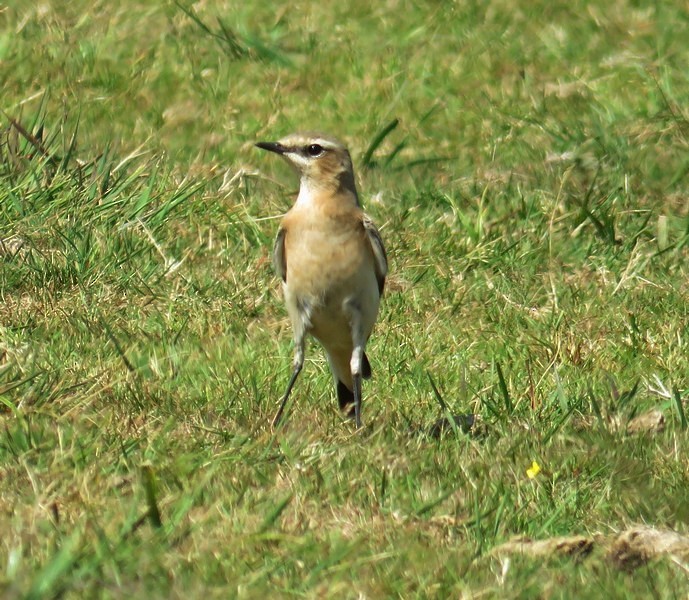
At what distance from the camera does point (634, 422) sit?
20.4ft

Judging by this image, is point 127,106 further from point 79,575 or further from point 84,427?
point 79,575

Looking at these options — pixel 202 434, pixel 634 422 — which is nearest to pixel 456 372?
pixel 634 422

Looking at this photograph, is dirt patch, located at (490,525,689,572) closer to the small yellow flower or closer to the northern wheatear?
the small yellow flower

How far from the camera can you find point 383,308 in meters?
7.78

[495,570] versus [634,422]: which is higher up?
[495,570]

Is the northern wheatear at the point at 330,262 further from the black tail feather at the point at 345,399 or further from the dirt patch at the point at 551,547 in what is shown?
the dirt patch at the point at 551,547

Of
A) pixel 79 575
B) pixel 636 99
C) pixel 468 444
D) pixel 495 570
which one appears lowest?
pixel 636 99

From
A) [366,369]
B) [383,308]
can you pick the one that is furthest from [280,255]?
[383,308]

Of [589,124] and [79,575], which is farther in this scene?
[589,124]

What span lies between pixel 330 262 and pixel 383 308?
1.33 m

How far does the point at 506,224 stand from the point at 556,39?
2617 millimetres

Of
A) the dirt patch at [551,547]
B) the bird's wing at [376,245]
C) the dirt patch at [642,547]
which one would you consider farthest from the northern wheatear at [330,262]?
the dirt patch at [642,547]

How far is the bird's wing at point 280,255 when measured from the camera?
6684 millimetres

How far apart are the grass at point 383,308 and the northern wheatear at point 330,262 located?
0.72ft
